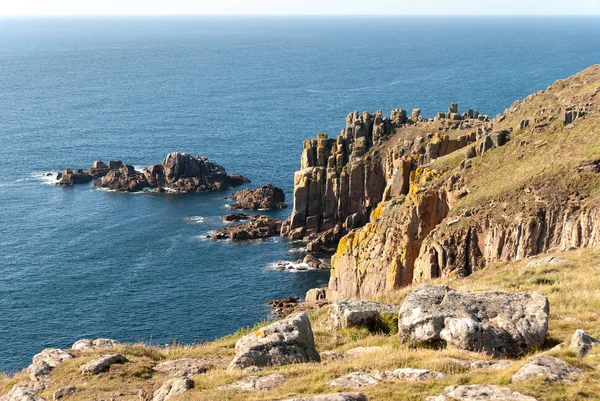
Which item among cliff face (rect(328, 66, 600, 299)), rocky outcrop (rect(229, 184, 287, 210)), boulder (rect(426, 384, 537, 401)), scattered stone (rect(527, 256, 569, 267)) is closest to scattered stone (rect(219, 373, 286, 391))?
boulder (rect(426, 384, 537, 401))

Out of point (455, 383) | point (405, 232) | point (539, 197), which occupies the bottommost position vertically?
point (405, 232)

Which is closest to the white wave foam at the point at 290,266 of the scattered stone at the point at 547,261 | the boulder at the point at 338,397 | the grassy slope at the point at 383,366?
the scattered stone at the point at 547,261

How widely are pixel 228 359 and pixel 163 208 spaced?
113191 millimetres

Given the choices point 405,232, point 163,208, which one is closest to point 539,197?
point 405,232

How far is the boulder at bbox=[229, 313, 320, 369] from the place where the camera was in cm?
2753

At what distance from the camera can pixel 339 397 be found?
71.3 feet

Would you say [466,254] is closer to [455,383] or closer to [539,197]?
[539,197]

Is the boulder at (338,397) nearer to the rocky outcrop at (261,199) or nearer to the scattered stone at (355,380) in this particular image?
the scattered stone at (355,380)

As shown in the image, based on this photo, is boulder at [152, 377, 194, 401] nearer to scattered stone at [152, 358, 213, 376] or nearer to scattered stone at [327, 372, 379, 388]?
scattered stone at [152, 358, 213, 376]

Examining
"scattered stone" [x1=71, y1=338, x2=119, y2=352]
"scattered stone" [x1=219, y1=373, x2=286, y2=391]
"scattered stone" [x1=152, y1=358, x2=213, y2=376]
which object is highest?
"scattered stone" [x1=219, y1=373, x2=286, y2=391]

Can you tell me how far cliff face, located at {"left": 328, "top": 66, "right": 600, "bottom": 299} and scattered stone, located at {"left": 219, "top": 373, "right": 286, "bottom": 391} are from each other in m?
39.5

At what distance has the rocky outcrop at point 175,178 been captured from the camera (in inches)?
6048

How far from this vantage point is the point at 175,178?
155875mm

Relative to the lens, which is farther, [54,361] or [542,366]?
[54,361]
